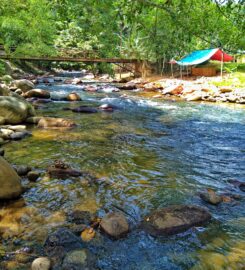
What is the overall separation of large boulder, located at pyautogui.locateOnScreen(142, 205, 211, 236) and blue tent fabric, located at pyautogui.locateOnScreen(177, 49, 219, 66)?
22426mm

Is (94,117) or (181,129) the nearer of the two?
(181,129)

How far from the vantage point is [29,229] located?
3688mm

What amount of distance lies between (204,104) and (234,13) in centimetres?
1277

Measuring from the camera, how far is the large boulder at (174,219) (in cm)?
372

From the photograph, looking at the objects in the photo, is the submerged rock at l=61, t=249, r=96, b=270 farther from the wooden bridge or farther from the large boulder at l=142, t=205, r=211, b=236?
the wooden bridge

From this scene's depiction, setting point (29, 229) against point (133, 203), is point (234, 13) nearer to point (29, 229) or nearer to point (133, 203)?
point (133, 203)

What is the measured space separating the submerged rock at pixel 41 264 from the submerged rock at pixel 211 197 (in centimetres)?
251

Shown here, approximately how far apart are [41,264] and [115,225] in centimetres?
104

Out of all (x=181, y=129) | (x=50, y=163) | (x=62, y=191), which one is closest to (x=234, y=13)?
(x=62, y=191)

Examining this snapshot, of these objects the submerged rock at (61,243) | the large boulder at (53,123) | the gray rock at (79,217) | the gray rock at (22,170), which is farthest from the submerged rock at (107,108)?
the submerged rock at (61,243)

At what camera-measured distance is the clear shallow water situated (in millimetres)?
3357

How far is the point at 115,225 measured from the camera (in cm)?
370

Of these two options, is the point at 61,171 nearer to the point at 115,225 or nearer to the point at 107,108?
the point at 115,225

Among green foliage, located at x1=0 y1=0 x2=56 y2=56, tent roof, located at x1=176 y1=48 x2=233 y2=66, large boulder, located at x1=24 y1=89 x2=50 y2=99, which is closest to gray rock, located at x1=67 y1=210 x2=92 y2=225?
green foliage, located at x1=0 y1=0 x2=56 y2=56
